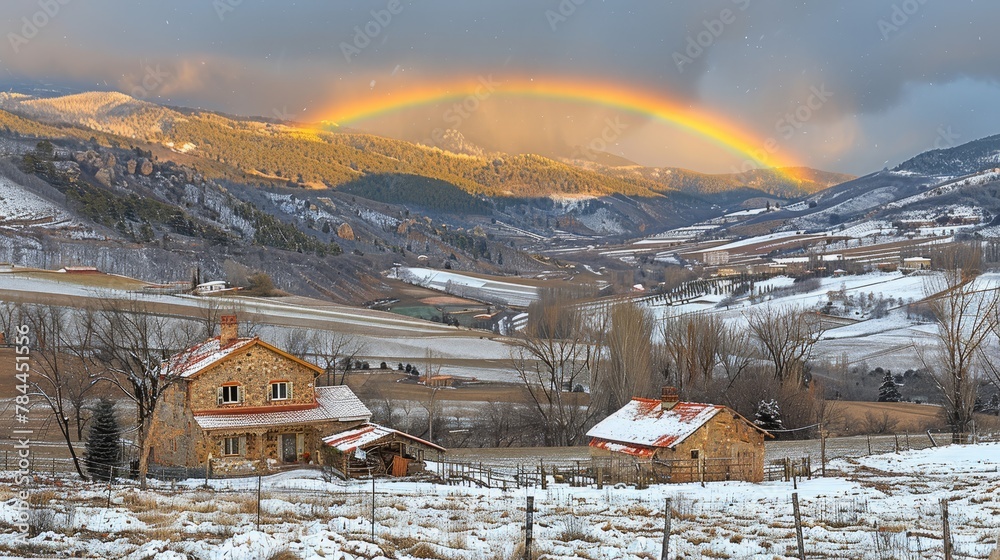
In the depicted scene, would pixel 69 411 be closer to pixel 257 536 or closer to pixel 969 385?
pixel 257 536

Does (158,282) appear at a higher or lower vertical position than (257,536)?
higher

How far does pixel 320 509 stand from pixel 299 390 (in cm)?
2137

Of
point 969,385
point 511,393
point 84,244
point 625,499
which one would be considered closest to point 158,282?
point 84,244

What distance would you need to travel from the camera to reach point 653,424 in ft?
124

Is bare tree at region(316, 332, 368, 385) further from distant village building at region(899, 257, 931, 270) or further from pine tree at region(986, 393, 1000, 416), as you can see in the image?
distant village building at region(899, 257, 931, 270)

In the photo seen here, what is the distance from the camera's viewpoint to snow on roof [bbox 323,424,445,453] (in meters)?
36.0

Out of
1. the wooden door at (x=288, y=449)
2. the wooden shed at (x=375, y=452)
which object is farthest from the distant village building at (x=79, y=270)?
the wooden shed at (x=375, y=452)

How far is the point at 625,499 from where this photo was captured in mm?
25984

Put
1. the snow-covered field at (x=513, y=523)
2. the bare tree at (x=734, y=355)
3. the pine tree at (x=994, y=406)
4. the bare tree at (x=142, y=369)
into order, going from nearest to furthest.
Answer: the snow-covered field at (x=513, y=523) < the bare tree at (x=142, y=369) < the bare tree at (x=734, y=355) < the pine tree at (x=994, y=406)

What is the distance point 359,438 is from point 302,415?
12.7ft

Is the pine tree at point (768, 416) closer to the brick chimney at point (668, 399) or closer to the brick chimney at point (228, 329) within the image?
the brick chimney at point (668, 399)

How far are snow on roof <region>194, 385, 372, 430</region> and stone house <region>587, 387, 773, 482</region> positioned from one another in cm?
1140

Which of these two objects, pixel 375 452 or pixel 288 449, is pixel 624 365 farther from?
pixel 288 449

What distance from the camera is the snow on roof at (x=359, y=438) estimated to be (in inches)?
1416
